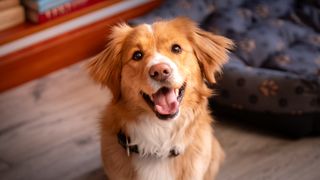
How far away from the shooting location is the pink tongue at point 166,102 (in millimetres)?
1523

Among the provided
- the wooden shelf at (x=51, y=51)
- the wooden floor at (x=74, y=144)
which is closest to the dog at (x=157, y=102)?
the wooden floor at (x=74, y=144)

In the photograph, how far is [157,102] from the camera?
154 cm

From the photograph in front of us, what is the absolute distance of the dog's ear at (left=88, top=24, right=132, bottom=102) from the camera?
63.6 inches

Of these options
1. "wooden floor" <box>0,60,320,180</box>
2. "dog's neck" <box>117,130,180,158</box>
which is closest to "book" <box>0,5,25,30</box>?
"wooden floor" <box>0,60,320,180</box>

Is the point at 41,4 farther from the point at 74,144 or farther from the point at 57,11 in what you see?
the point at 74,144

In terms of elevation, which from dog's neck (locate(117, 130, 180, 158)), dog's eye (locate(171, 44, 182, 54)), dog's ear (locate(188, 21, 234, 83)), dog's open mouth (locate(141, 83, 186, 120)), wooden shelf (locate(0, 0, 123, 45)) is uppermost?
dog's eye (locate(171, 44, 182, 54))

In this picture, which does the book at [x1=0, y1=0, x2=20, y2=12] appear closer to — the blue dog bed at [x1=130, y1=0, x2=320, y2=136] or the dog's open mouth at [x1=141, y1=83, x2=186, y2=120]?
the blue dog bed at [x1=130, y1=0, x2=320, y2=136]

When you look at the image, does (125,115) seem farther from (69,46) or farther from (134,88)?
(69,46)

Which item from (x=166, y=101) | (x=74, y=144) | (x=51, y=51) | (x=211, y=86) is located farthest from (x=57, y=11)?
(x=166, y=101)

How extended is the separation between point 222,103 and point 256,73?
0.21m

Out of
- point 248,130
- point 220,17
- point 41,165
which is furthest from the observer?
point 220,17

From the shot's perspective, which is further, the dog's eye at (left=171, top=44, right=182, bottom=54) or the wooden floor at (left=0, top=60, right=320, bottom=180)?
the wooden floor at (left=0, top=60, right=320, bottom=180)

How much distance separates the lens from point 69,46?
2.78 meters

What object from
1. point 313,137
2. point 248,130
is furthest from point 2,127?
point 313,137
